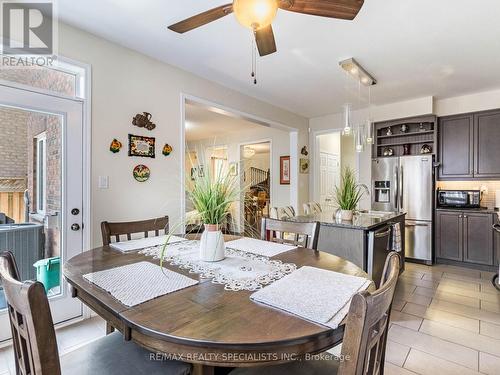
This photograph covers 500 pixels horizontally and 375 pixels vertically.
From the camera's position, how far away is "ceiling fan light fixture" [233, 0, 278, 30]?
132 cm

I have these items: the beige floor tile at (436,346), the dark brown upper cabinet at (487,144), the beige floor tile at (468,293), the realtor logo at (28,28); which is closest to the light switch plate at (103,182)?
the realtor logo at (28,28)

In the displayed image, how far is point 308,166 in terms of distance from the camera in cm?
552

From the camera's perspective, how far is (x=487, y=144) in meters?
4.03

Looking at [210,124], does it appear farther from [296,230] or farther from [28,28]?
[296,230]

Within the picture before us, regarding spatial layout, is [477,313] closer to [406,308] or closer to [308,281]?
[406,308]

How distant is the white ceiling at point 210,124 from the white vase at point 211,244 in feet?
11.8

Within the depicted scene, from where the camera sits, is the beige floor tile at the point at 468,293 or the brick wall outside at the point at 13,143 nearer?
the brick wall outside at the point at 13,143

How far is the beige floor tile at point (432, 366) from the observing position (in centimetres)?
179

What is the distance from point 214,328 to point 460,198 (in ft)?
15.9

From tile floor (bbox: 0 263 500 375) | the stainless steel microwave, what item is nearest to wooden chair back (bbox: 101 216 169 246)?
tile floor (bbox: 0 263 500 375)

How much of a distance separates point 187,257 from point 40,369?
2.74 feet

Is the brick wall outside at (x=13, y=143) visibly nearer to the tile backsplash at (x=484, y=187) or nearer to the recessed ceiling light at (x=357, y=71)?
the recessed ceiling light at (x=357, y=71)

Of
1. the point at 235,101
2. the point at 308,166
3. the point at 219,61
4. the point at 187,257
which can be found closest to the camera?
the point at 187,257

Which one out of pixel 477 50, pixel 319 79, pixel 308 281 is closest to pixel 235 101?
pixel 319 79
